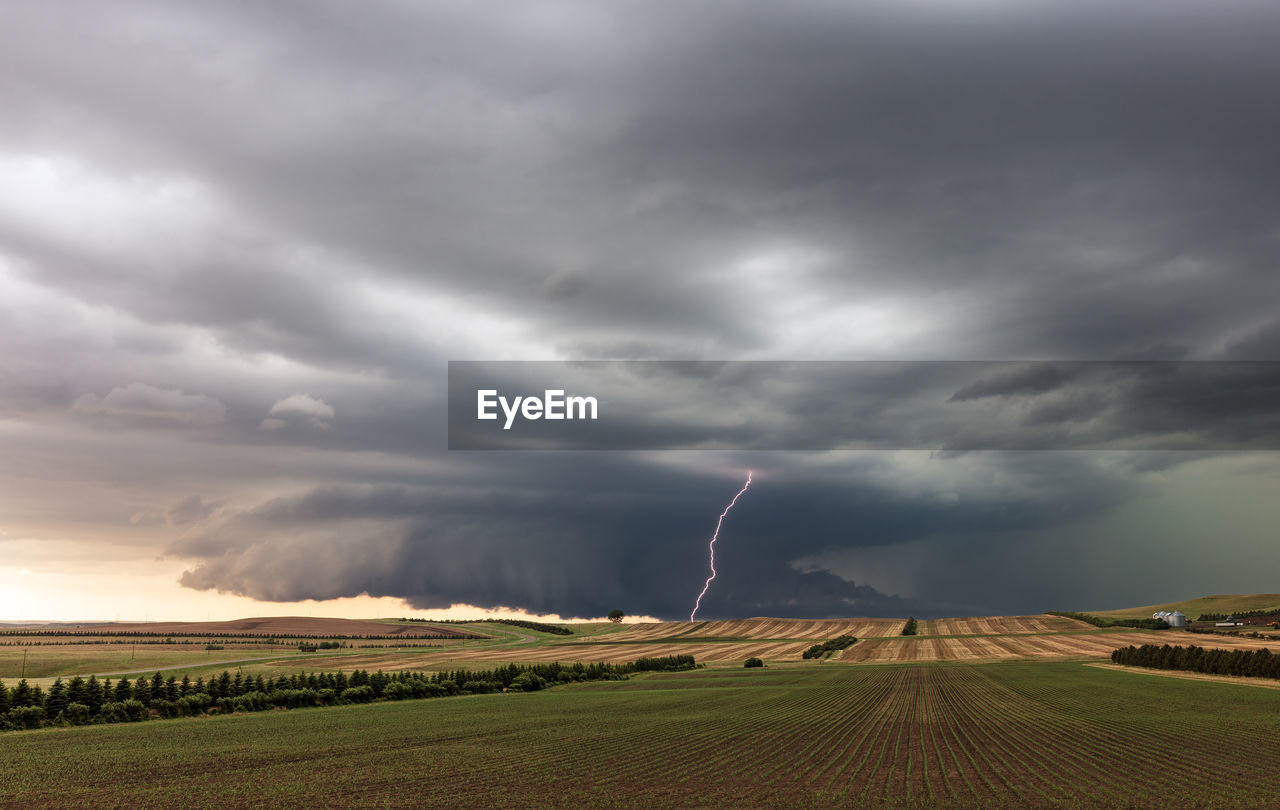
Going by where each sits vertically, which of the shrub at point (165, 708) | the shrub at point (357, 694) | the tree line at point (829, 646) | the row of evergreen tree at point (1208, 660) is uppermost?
the shrub at point (165, 708)

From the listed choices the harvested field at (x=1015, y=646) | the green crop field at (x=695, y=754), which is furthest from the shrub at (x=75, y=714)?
the harvested field at (x=1015, y=646)

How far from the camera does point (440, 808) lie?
30.9 meters

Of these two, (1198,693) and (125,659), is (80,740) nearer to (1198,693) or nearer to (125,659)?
(1198,693)

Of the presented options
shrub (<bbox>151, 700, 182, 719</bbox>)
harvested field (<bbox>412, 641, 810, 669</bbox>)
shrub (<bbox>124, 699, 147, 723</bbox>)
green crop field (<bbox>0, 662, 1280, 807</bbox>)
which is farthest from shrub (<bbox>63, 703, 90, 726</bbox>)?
harvested field (<bbox>412, 641, 810, 669</bbox>)

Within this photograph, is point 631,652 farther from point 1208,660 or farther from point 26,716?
point 26,716

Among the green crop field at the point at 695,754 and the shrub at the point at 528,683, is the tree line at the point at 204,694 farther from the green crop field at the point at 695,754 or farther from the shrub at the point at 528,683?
the green crop field at the point at 695,754

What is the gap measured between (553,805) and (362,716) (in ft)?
137

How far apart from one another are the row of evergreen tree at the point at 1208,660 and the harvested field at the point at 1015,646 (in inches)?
738

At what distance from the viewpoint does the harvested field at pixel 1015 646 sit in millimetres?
142250

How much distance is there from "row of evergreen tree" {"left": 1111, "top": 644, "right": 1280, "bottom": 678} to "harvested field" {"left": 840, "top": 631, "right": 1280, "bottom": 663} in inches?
738

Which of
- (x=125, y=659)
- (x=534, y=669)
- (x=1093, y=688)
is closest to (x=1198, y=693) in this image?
(x=1093, y=688)

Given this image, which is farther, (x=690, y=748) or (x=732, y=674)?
(x=732, y=674)

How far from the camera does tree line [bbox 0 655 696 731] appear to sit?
6341 centimetres

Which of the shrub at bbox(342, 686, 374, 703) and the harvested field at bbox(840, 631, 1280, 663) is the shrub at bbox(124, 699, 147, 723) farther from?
the harvested field at bbox(840, 631, 1280, 663)
